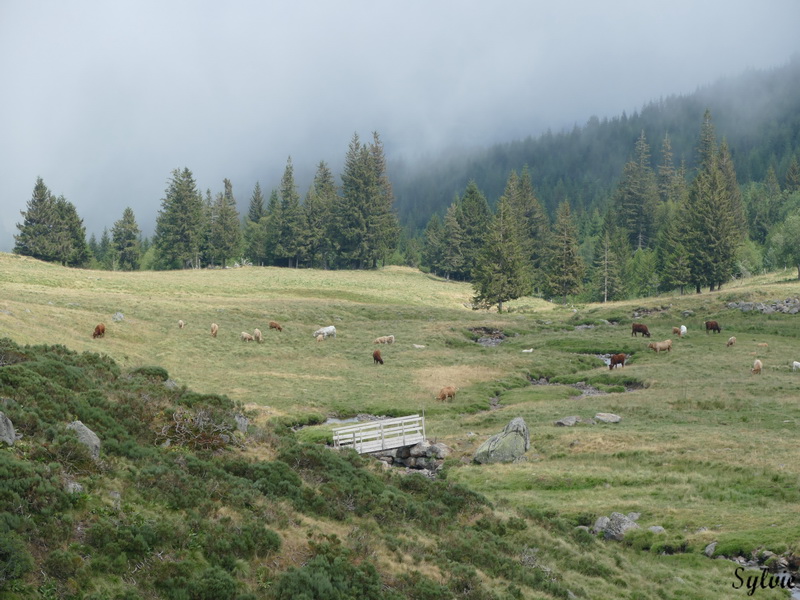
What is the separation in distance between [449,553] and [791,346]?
5180cm

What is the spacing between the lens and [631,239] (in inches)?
5960

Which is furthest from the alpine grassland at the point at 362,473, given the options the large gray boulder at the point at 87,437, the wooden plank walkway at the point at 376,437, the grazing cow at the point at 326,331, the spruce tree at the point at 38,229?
the spruce tree at the point at 38,229

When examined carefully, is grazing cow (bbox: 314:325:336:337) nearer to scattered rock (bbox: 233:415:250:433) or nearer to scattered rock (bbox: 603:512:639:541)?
scattered rock (bbox: 233:415:250:433)

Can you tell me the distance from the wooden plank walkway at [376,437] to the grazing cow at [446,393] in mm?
10722

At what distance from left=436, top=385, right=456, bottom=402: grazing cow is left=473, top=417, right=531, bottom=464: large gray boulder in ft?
38.5

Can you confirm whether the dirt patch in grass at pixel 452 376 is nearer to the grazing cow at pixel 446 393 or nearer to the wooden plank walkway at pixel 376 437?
the grazing cow at pixel 446 393

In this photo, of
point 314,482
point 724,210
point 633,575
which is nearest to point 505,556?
point 633,575

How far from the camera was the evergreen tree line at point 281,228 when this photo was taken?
393 ft

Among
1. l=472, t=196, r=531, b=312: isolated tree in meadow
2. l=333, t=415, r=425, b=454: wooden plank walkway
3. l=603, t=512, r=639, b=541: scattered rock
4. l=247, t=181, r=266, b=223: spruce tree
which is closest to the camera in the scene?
→ l=603, t=512, r=639, b=541: scattered rock

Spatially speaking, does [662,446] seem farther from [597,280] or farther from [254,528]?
[597,280]

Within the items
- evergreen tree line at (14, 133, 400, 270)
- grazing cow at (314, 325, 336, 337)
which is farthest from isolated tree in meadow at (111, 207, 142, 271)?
grazing cow at (314, 325, 336, 337)

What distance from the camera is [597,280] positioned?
117m

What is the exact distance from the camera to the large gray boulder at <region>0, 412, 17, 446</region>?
14.2 meters

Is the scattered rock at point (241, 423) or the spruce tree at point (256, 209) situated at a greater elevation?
the spruce tree at point (256, 209)
